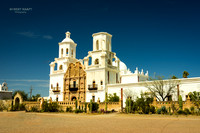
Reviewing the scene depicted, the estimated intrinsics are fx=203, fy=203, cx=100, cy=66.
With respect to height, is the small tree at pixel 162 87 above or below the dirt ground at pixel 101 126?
above

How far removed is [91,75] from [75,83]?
4.30 metres

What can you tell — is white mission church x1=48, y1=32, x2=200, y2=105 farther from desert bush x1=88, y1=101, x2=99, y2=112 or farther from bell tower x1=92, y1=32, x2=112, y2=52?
desert bush x1=88, y1=101, x2=99, y2=112

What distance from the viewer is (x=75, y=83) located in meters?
40.7

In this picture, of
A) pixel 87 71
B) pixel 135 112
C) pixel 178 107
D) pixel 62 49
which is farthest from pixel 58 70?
pixel 178 107

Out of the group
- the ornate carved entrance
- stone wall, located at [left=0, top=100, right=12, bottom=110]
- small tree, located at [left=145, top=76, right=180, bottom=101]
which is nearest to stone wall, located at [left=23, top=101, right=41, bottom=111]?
stone wall, located at [left=0, top=100, right=12, bottom=110]

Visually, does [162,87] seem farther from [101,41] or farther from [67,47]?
[67,47]

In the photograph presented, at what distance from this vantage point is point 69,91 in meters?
41.0

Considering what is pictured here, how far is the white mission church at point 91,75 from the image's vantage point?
3675 centimetres

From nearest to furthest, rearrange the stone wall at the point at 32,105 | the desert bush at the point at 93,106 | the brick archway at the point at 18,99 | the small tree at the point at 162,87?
1. the desert bush at the point at 93,106
2. the small tree at the point at 162,87
3. the stone wall at the point at 32,105
4. the brick archway at the point at 18,99

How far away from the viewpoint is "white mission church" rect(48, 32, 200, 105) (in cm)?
3675

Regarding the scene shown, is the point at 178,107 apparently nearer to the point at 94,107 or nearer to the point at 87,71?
the point at 94,107

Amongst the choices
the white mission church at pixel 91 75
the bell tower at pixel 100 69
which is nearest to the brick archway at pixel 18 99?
the white mission church at pixel 91 75

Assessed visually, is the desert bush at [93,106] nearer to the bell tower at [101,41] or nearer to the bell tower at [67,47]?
the bell tower at [101,41]

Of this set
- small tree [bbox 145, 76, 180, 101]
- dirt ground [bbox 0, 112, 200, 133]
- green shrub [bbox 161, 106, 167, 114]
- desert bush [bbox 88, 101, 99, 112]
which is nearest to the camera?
dirt ground [bbox 0, 112, 200, 133]
